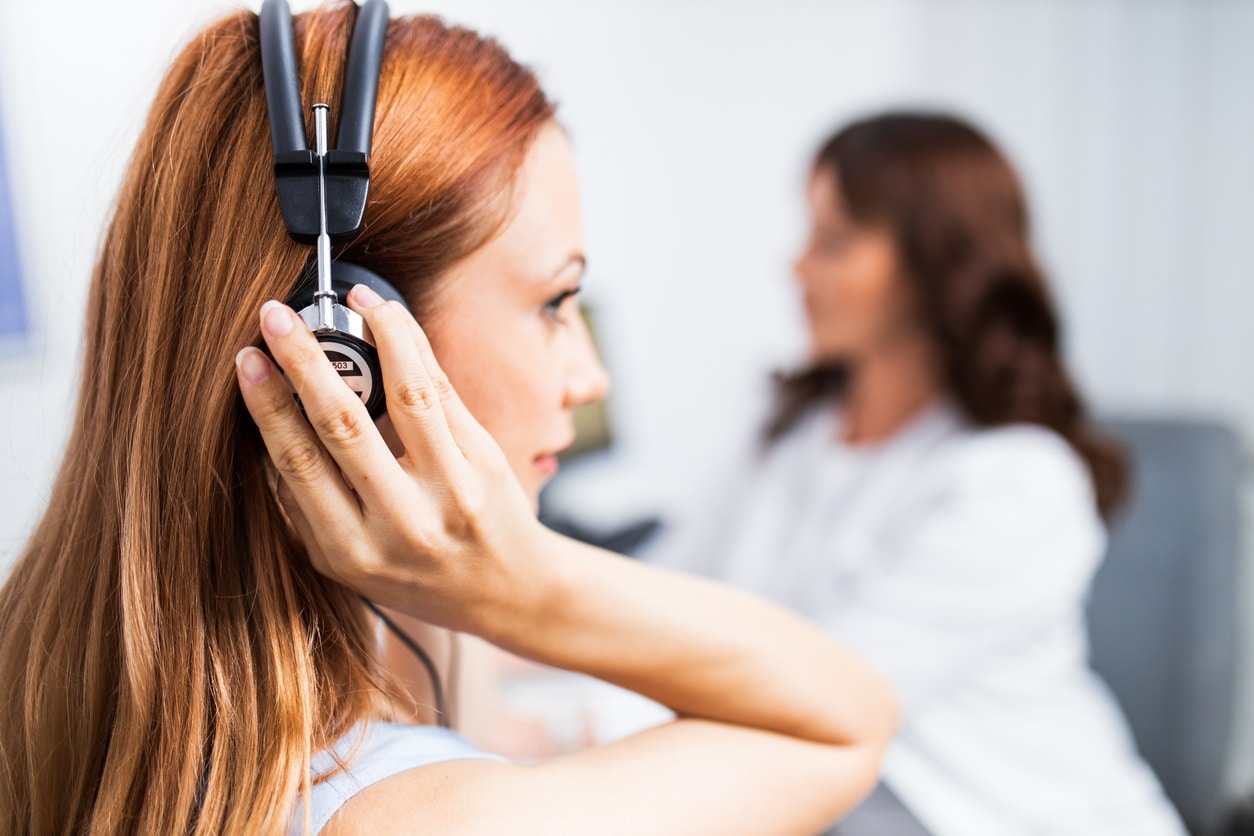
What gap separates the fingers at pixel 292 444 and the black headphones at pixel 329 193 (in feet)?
0.11

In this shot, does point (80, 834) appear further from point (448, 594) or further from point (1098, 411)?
point (1098, 411)

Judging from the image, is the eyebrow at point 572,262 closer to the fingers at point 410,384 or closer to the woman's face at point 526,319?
the woman's face at point 526,319

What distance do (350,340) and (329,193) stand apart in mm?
93

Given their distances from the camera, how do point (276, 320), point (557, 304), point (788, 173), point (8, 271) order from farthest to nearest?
1. point (788, 173)
2. point (8, 271)
3. point (557, 304)
4. point (276, 320)

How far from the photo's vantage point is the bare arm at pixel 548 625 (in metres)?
0.51

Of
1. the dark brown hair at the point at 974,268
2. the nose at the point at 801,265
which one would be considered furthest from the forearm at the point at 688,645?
the nose at the point at 801,265

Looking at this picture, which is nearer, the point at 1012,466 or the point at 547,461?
the point at 547,461

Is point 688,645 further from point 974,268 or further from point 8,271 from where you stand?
point 8,271

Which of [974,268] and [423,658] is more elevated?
[974,268]

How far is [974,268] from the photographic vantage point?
56.2 inches

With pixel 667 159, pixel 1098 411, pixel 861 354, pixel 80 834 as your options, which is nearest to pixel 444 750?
pixel 80 834

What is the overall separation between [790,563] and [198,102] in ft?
3.75

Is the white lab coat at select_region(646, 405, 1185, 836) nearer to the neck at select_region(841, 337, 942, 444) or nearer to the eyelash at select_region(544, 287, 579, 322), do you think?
the neck at select_region(841, 337, 942, 444)

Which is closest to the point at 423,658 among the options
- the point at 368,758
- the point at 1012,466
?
the point at 368,758
